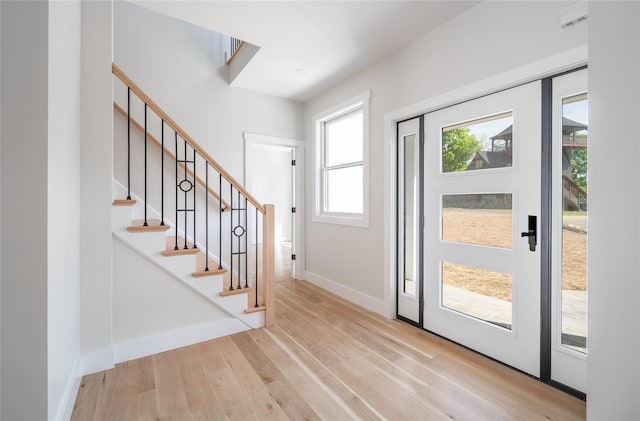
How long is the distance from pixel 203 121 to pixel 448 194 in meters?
2.84

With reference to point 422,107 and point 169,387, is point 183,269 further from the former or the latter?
point 422,107

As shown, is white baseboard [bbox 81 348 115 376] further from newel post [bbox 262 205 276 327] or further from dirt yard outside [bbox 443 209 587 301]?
dirt yard outside [bbox 443 209 587 301]

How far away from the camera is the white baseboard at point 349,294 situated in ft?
9.70

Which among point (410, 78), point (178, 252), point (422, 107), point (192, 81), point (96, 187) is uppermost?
point (192, 81)

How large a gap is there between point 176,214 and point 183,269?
17.7 inches

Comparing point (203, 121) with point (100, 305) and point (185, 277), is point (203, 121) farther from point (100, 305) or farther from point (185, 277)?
point (100, 305)

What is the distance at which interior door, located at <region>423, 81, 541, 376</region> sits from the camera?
1.87 meters

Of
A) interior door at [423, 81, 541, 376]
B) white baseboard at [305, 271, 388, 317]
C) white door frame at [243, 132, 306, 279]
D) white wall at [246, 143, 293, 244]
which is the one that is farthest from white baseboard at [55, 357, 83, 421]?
white wall at [246, 143, 293, 244]

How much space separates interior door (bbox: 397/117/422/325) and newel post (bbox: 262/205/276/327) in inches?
48.5

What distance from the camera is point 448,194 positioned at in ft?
7.75

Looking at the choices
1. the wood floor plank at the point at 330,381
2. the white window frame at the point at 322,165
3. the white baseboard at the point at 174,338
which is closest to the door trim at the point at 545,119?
the white window frame at the point at 322,165

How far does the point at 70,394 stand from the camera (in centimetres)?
160

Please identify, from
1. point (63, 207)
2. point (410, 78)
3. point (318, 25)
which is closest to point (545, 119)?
→ point (410, 78)
